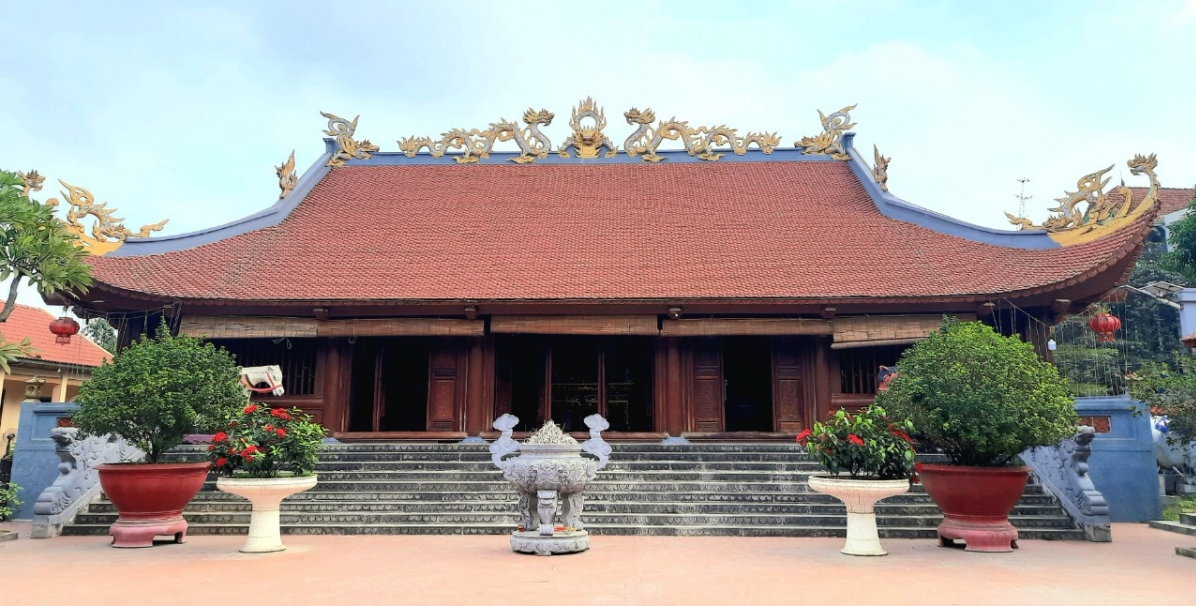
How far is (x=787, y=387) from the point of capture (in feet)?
39.6

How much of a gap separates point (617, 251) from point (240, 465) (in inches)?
265

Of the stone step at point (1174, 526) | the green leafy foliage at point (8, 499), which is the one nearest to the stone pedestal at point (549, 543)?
the stone step at point (1174, 526)

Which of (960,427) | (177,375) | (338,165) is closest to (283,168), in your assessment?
(338,165)

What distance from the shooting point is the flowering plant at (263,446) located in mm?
7281

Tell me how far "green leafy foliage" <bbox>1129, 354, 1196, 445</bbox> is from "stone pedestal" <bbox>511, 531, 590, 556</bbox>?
5332mm

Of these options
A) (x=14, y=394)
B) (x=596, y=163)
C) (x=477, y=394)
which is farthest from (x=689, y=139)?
(x=14, y=394)

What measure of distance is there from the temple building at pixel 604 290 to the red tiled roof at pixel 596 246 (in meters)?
0.05

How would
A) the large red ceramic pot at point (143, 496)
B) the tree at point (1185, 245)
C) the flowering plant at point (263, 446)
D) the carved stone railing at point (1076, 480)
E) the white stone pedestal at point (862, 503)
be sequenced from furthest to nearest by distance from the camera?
the tree at point (1185, 245)
the carved stone railing at point (1076, 480)
the large red ceramic pot at point (143, 496)
the flowering plant at point (263, 446)
the white stone pedestal at point (862, 503)

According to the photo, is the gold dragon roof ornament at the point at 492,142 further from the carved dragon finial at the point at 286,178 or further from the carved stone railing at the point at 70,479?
the carved stone railing at the point at 70,479

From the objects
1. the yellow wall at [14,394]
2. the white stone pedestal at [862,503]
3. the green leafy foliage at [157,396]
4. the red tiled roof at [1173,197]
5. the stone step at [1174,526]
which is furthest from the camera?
the red tiled roof at [1173,197]

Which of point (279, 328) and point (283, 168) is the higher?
point (283, 168)

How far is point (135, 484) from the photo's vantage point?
7.44 m

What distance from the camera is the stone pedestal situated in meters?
6.73

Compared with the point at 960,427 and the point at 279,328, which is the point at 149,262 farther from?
the point at 960,427
